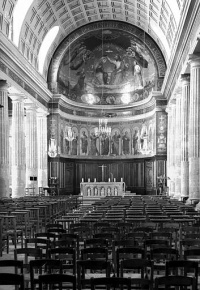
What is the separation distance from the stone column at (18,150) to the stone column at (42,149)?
7.91 metres

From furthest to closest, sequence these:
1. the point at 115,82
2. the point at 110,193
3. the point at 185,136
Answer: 1. the point at 115,82
2. the point at 110,193
3. the point at 185,136

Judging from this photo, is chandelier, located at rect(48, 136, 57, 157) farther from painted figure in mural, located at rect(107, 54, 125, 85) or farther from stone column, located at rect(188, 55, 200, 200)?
stone column, located at rect(188, 55, 200, 200)

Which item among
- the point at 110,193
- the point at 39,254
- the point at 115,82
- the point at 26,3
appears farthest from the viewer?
the point at 115,82

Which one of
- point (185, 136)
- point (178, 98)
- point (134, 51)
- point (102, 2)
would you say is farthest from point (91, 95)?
point (185, 136)

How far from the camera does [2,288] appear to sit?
25.8 feet

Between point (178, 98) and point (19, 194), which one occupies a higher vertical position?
point (178, 98)

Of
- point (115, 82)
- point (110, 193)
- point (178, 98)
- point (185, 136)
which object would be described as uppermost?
point (115, 82)

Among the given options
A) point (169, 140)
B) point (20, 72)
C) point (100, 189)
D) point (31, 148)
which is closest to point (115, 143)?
point (169, 140)

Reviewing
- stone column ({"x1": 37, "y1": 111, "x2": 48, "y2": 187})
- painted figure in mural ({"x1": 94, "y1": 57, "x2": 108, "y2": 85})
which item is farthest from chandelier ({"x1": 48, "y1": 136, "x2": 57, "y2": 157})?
painted figure in mural ({"x1": 94, "y1": 57, "x2": 108, "y2": 85})

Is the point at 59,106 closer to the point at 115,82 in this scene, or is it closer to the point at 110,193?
the point at 115,82

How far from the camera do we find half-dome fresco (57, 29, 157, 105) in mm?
42781

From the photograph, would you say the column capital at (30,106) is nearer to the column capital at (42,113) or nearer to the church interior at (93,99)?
the church interior at (93,99)

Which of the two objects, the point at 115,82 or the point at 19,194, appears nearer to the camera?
the point at 19,194

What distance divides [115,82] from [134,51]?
13.6ft
